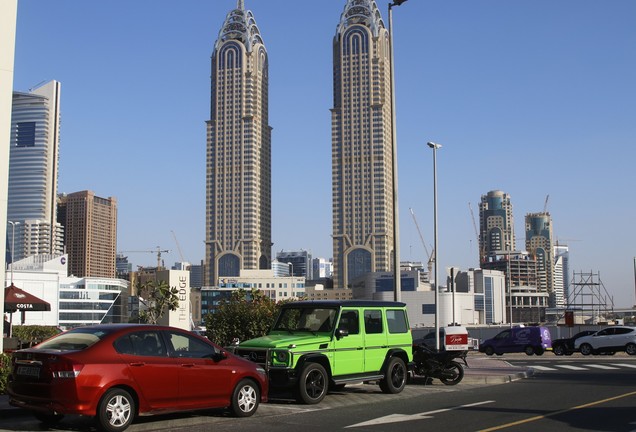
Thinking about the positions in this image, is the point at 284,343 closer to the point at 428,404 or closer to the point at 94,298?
the point at 428,404

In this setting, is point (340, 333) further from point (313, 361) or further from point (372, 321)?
point (372, 321)

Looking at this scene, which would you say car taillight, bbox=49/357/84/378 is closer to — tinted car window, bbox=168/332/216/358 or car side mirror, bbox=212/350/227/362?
tinted car window, bbox=168/332/216/358

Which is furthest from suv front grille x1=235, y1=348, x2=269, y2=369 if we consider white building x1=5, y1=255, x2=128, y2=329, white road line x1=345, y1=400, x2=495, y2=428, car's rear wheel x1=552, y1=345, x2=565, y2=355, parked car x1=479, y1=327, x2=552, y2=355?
white building x1=5, y1=255, x2=128, y2=329

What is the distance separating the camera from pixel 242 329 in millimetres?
31188

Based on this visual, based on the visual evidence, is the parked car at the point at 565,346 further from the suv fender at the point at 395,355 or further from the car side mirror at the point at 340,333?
the car side mirror at the point at 340,333

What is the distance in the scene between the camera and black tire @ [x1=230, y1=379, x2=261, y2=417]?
40.8 ft

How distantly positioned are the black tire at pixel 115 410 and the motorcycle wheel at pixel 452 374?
10041mm

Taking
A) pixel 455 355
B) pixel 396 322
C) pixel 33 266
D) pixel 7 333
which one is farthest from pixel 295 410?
pixel 33 266

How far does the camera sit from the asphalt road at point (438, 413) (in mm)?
11492

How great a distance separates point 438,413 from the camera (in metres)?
13.2

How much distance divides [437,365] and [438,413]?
5.63m

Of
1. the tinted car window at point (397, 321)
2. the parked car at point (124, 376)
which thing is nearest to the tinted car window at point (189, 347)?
the parked car at point (124, 376)

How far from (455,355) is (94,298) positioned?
607 feet

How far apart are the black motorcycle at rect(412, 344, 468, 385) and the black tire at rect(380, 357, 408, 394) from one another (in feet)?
6.50
